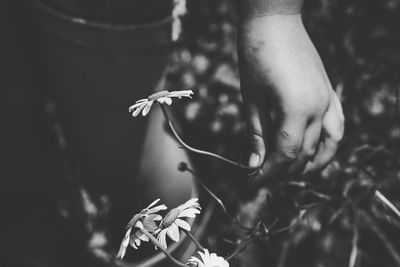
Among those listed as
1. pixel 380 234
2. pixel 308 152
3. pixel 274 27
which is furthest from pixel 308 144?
pixel 380 234

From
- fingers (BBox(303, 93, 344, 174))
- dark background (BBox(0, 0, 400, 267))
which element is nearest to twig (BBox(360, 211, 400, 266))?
dark background (BBox(0, 0, 400, 267))

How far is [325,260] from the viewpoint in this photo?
3.33 feet

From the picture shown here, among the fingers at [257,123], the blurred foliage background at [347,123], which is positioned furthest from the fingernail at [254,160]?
the blurred foliage background at [347,123]

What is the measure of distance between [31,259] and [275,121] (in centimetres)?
72

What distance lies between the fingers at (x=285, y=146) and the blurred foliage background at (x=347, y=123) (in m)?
0.22

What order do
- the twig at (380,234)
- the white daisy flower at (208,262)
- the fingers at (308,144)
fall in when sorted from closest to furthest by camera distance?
the white daisy flower at (208,262)
the fingers at (308,144)
the twig at (380,234)

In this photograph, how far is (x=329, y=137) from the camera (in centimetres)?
60

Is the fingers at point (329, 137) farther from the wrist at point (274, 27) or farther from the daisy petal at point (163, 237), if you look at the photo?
the daisy petal at point (163, 237)

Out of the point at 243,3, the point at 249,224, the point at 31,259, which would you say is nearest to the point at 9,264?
the point at 31,259

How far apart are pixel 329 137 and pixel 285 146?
0.28 feet

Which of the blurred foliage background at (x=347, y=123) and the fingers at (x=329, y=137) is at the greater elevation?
the fingers at (x=329, y=137)

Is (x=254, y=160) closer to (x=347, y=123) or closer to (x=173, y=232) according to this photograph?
(x=173, y=232)

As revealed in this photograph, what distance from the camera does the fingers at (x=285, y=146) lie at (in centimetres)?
54

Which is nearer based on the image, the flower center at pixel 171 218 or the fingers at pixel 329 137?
the flower center at pixel 171 218
